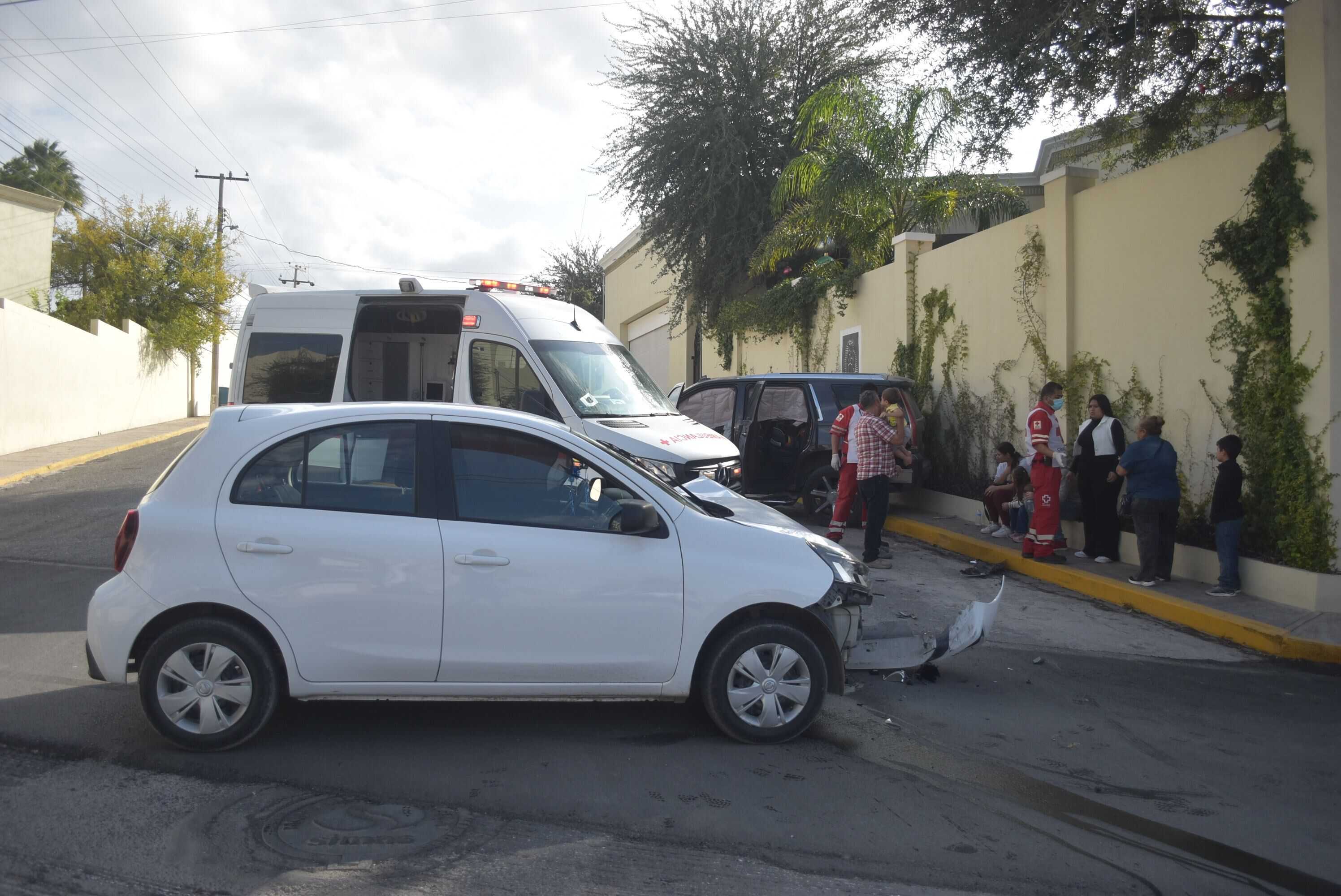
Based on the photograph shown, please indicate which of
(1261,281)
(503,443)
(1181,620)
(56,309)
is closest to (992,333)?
(1261,281)

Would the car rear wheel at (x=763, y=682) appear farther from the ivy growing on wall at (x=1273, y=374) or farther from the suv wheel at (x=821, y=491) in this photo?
the suv wheel at (x=821, y=491)

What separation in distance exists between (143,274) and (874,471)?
2916cm

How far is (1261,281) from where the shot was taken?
28.1 feet

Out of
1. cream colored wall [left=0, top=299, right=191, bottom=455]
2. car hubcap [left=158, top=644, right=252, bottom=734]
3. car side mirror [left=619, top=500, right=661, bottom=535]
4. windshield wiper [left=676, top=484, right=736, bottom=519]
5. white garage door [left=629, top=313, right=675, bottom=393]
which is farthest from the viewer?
white garage door [left=629, top=313, right=675, bottom=393]

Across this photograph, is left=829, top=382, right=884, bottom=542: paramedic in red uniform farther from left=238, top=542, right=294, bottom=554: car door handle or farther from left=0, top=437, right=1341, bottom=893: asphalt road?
left=238, top=542, right=294, bottom=554: car door handle

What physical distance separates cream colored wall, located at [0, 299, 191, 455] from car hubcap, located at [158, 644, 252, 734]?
58.1 feet

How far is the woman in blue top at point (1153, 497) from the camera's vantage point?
8852 millimetres

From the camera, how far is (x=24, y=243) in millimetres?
26875

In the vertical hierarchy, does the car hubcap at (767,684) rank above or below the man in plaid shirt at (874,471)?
below

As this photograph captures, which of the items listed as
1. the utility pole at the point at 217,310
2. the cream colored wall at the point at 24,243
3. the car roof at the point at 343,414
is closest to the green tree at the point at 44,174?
the utility pole at the point at 217,310

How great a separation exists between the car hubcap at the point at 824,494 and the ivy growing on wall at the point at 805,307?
5.88 m

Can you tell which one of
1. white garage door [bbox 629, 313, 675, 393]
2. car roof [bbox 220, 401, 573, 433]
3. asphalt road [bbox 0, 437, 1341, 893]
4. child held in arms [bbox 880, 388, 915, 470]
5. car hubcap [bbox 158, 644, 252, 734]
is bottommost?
asphalt road [bbox 0, 437, 1341, 893]

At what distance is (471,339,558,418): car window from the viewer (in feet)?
29.6

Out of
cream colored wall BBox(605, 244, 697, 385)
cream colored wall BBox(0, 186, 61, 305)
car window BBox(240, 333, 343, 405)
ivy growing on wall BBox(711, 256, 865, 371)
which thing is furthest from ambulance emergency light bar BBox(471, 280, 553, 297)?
cream colored wall BBox(0, 186, 61, 305)
